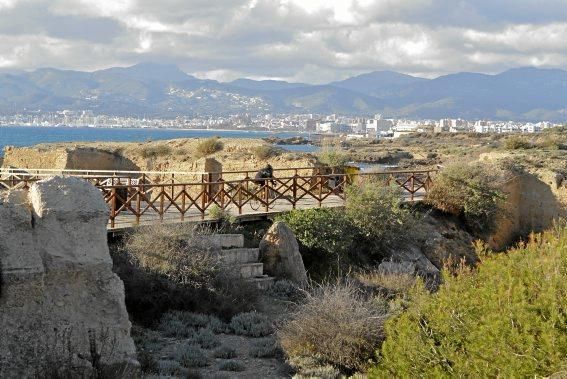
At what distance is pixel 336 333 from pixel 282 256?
659 centimetres

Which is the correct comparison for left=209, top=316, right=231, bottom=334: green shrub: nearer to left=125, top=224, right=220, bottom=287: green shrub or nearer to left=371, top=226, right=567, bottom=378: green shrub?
left=125, top=224, right=220, bottom=287: green shrub

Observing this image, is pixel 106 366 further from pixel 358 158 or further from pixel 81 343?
pixel 358 158

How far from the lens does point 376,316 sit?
449 inches

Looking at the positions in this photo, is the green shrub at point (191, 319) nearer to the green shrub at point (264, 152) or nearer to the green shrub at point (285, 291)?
the green shrub at point (285, 291)

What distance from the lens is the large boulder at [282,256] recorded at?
695 inches

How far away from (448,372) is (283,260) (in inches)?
395

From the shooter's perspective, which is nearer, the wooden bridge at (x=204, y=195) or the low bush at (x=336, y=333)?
the low bush at (x=336, y=333)

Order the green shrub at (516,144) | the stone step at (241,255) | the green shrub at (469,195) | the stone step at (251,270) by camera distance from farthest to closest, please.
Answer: the green shrub at (516,144) → the green shrub at (469,195) → the stone step at (241,255) → the stone step at (251,270)

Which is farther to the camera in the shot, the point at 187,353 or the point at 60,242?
the point at 187,353

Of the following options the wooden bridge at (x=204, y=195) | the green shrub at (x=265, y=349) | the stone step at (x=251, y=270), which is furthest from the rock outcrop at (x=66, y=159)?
the green shrub at (x=265, y=349)

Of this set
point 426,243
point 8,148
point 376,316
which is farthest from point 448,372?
point 8,148

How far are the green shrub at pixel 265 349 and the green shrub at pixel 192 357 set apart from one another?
80cm

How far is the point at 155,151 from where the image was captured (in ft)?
123

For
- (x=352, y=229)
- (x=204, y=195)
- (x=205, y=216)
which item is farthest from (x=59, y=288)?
(x=352, y=229)
